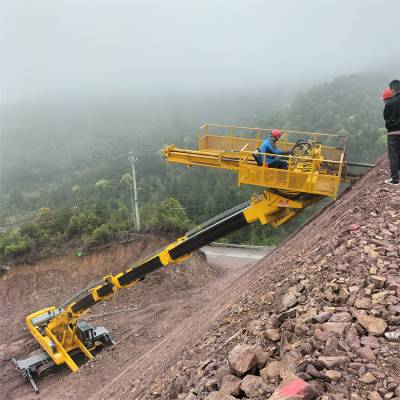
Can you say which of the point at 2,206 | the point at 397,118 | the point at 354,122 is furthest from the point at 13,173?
the point at 397,118

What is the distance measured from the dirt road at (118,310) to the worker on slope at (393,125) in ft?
→ 18.3

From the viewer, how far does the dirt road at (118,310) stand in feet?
41.2

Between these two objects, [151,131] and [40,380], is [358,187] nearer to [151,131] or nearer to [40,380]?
[40,380]

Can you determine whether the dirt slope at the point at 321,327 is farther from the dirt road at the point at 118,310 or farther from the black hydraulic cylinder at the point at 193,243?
the dirt road at the point at 118,310

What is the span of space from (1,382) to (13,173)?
459 ft

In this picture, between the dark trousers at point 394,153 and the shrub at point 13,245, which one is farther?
the shrub at point 13,245

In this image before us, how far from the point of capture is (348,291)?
19.0 ft

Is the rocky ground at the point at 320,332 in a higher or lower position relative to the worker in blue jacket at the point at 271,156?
lower

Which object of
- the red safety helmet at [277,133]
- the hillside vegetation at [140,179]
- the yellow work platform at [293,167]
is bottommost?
the hillside vegetation at [140,179]

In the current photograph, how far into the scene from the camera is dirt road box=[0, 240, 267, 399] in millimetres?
12555

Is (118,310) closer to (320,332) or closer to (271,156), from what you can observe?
(271,156)

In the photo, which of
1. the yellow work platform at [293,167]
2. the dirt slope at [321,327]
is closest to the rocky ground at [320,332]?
the dirt slope at [321,327]

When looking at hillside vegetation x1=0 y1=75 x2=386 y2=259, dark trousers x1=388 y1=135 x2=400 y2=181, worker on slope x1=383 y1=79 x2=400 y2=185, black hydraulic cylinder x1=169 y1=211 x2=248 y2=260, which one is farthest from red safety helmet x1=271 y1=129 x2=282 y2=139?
hillside vegetation x1=0 y1=75 x2=386 y2=259

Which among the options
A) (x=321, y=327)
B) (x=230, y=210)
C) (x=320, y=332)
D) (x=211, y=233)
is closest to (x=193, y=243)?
(x=211, y=233)
